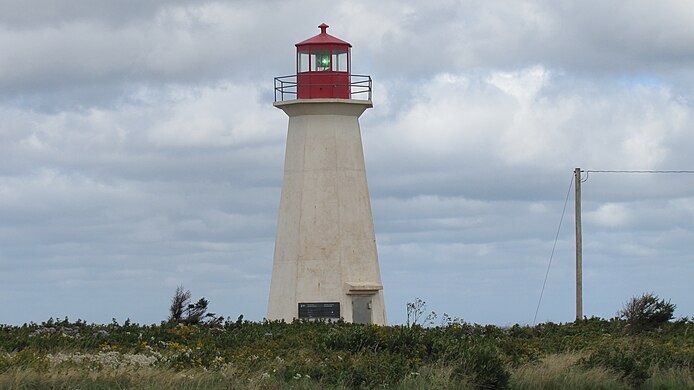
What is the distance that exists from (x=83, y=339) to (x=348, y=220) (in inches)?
388

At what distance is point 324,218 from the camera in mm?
30266

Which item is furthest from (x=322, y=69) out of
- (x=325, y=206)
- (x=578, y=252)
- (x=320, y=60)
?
(x=578, y=252)

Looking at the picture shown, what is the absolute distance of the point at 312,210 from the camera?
30328 millimetres

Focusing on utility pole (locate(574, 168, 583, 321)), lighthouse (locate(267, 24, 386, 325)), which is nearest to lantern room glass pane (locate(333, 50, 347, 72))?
lighthouse (locate(267, 24, 386, 325))

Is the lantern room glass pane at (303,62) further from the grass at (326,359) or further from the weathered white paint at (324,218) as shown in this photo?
the grass at (326,359)

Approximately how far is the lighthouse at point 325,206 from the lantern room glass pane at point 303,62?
2 centimetres

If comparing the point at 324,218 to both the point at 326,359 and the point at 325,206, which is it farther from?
the point at 326,359

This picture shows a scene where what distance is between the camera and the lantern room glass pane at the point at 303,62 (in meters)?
30.7

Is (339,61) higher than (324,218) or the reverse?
higher

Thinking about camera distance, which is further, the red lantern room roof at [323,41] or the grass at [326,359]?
the red lantern room roof at [323,41]

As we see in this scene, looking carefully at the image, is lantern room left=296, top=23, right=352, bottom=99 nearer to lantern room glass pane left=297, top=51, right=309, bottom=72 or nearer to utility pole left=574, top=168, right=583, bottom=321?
lantern room glass pane left=297, top=51, right=309, bottom=72

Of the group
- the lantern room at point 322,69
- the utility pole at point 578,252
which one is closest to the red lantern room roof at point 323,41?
the lantern room at point 322,69

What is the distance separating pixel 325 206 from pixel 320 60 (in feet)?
11.5

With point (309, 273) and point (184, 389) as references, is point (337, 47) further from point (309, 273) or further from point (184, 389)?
point (184, 389)
